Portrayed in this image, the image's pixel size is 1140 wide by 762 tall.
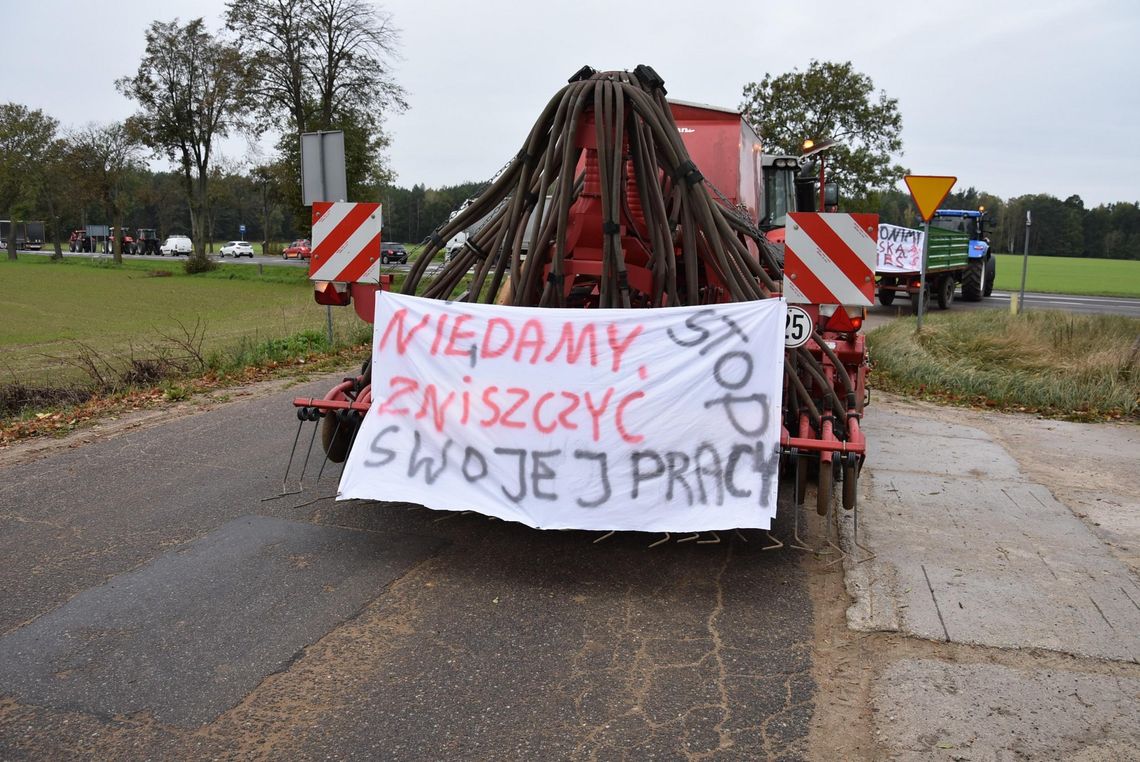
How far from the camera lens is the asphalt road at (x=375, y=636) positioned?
301cm

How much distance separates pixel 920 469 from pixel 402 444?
4.02 metres

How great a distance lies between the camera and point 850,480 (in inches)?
174

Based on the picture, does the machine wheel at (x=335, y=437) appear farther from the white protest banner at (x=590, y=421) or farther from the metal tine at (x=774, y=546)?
the metal tine at (x=774, y=546)

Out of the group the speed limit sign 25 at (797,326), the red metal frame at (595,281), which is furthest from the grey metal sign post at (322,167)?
the speed limit sign 25 at (797,326)

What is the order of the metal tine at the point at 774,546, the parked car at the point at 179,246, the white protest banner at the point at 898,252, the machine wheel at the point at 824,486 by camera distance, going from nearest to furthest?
the machine wheel at the point at 824,486
the metal tine at the point at 774,546
the white protest banner at the point at 898,252
the parked car at the point at 179,246

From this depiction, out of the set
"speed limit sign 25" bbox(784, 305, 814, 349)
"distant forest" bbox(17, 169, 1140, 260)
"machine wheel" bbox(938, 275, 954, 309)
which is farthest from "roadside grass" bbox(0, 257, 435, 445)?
"distant forest" bbox(17, 169, 1140, 260)

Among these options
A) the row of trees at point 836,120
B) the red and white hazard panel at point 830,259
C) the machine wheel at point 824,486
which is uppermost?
the row of trees at point 836,120

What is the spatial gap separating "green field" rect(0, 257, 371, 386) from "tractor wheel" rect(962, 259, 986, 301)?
18259 mm

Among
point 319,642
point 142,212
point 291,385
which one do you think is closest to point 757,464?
point 319,642

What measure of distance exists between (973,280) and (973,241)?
114cm

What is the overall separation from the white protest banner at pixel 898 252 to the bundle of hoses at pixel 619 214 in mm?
17160

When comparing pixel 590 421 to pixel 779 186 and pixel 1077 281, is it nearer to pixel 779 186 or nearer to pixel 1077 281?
pixel 779 186

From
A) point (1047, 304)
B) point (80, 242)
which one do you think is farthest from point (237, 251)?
point (1047, 304)

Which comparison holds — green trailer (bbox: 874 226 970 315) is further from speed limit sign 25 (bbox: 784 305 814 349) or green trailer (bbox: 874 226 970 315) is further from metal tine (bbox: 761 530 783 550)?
metal tine (bbox: 761 530 783 550)
